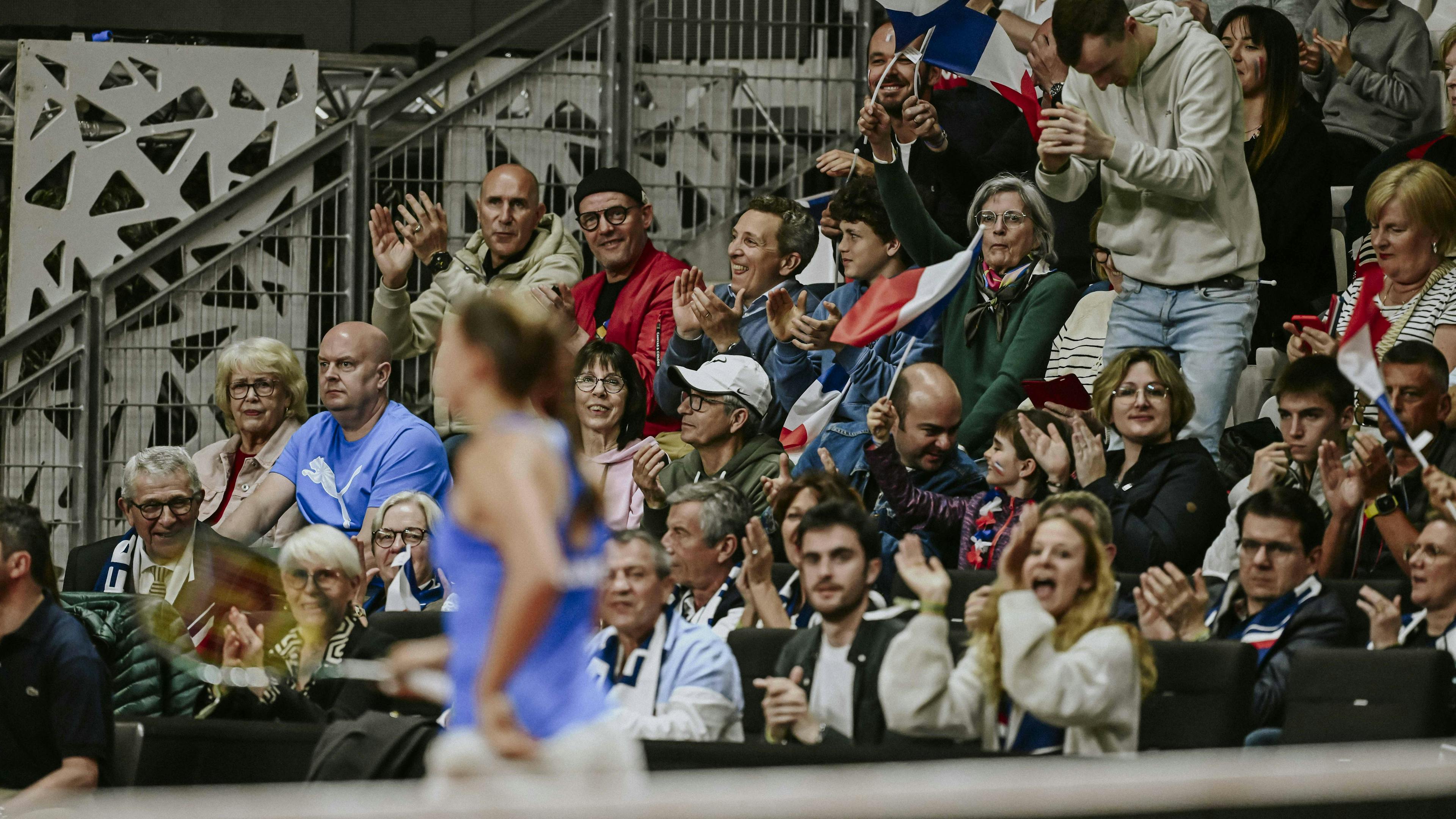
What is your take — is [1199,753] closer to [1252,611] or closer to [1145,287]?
[1252,611]

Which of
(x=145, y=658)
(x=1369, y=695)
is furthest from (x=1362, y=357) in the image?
(x=145, y=658)

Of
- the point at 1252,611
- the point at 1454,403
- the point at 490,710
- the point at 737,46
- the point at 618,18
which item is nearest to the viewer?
the point at 490,710

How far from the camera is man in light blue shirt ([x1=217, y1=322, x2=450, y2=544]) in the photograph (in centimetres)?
619

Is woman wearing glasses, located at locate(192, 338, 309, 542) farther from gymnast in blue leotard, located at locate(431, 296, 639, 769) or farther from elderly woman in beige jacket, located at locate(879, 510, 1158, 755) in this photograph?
gymnast in blue leotard, located at locate(431, 296, 639, 769)

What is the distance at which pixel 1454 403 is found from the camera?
504cm

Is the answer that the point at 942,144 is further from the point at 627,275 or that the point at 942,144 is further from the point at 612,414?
the point at 612,414

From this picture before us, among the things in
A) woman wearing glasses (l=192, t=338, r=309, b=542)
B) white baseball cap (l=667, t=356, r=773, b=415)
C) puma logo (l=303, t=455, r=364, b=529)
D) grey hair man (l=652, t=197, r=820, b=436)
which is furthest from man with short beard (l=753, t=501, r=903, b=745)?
woman wearing glasses (l=192, t=338, r=309, b=542)

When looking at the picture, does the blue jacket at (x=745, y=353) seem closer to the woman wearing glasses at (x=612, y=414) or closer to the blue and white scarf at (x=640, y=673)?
the woman wearing glasses at (x=612, y=414)

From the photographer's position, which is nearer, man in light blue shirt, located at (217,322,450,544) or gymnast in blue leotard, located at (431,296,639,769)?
gymnast in blue leotard, located at (431,296,639,769)

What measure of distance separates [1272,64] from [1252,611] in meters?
2.51

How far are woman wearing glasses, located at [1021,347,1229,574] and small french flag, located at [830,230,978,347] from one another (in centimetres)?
60

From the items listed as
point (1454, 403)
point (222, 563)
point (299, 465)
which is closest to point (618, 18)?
point (299, 465)

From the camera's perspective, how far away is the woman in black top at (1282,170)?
6254mm

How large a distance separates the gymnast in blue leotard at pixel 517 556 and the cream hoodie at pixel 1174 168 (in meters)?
3.20
